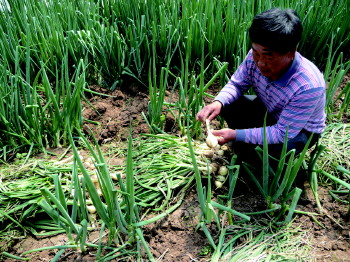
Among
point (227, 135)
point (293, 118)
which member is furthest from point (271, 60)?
point (227, 135)

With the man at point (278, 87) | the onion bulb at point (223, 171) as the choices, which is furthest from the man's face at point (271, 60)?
the onion bulb at point (223, 171)

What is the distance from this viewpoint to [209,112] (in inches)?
66.5

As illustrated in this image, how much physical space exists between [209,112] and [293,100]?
390mm

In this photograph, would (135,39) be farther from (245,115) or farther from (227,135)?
(227,135)

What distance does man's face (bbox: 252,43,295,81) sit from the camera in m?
1.38

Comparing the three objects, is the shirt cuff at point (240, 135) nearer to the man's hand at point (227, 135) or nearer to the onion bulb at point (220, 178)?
the man's hand at point (227, 135)

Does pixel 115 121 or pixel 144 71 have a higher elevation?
pixel 144 71

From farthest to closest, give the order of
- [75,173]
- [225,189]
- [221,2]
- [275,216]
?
[221,2] → [225,189] → [275,216] → [75,173]

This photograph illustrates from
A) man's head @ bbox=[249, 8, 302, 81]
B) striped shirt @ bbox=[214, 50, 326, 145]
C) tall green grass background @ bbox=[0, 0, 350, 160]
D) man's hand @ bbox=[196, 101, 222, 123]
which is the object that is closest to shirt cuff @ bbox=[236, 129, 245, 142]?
striped shirt @ bbox=[214, 50, 326, 145]

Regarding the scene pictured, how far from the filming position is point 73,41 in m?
2.18

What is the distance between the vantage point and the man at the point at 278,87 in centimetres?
135

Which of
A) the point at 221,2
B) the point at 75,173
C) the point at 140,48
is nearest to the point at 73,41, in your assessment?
the point at 140,48

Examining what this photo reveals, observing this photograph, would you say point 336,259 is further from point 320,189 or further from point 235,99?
point 235,99

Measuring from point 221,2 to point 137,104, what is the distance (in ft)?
2.85
